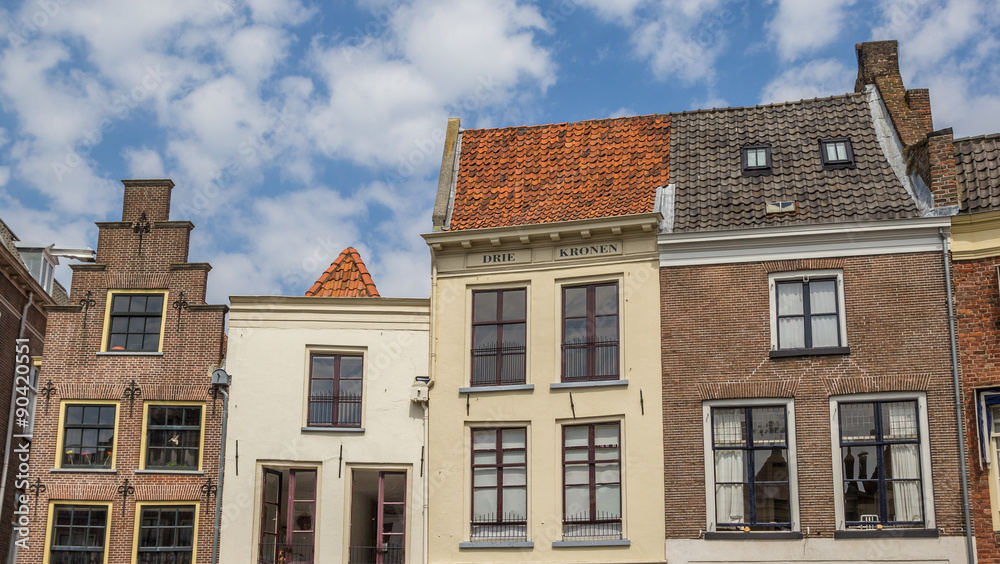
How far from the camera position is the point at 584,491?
24906 mm

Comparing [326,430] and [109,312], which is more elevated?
[109,312]

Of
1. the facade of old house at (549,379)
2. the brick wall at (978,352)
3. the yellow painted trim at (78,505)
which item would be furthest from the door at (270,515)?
the brick wall at (978,352)

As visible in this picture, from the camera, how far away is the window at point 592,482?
80.6ft

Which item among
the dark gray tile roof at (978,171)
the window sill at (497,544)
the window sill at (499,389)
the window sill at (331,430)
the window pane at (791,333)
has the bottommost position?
the window sill at (497,544)

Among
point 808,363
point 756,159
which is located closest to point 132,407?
point 808,363

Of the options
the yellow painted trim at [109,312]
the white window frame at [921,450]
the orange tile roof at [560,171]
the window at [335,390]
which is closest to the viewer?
the white window frame at [921,450]

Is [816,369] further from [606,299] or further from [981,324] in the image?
[606,299]

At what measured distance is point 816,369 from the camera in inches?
945

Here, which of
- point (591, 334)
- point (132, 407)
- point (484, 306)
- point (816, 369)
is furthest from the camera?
point (484, 306)

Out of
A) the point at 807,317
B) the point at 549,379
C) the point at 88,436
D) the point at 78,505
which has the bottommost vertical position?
the point at 78,505

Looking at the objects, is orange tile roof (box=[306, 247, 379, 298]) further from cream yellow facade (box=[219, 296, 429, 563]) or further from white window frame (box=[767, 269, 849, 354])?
white window frame (box=[767, 269, 849, 354])

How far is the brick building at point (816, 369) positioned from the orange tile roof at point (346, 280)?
298 inches

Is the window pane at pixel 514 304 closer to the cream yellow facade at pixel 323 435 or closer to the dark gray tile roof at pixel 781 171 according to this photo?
the cream yellow facade at pixel 323 435

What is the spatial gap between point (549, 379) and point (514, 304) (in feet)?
6.79
